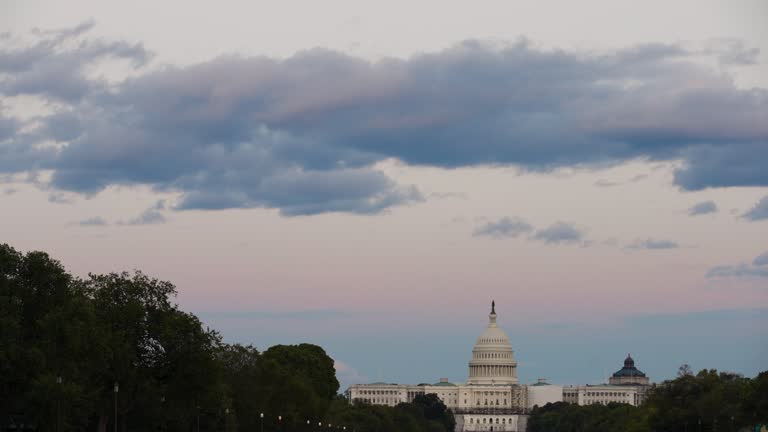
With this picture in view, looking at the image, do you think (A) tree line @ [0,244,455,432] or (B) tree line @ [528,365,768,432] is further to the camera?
(B) tree line @ [528,365,768,432]

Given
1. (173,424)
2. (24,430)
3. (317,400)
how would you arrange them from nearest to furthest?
(24,430) → (173,424) → (317,400)

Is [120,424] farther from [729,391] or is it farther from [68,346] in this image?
[729,391]

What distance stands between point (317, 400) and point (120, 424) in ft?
176

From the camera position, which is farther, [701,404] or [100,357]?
[701,404]

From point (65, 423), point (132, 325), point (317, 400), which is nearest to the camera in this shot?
point (65, 423)

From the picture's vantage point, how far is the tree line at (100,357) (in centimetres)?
9219

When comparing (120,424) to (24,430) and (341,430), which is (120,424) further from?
(341,430)

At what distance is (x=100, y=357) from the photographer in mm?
100500

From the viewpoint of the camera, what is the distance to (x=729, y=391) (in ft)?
506

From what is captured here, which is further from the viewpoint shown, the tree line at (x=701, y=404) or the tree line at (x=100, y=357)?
the tree line at (x=701, y=404)

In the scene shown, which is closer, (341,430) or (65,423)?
(65,423)

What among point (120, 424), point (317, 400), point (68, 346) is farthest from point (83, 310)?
point (317, 400)

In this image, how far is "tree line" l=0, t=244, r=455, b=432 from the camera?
92.2m

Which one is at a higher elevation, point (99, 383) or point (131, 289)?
point (131, 289)
